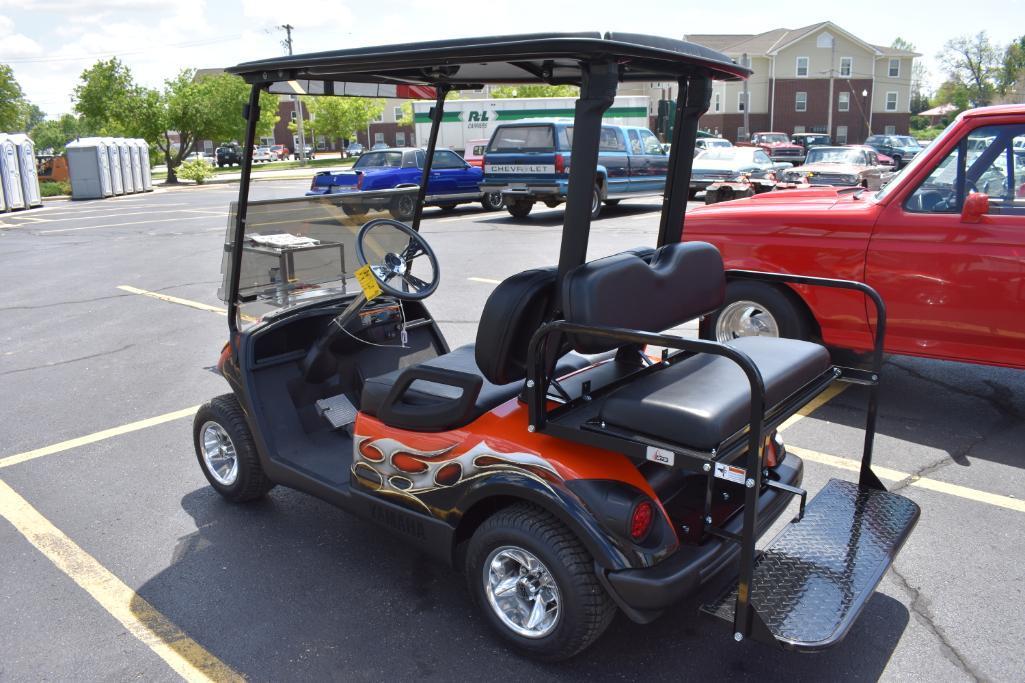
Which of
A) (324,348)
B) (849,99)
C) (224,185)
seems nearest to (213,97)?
(224,185)

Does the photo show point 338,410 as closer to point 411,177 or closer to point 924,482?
point 924,482

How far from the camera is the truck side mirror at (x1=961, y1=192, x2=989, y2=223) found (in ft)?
16.1

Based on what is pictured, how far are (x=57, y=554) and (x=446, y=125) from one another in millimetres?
25142

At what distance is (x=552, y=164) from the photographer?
626 inches

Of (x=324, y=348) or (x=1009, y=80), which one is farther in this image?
(x=1009, y=80)

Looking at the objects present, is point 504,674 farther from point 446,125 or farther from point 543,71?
point 446,125

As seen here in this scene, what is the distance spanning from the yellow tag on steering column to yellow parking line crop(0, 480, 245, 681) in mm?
1564

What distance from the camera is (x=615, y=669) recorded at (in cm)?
294

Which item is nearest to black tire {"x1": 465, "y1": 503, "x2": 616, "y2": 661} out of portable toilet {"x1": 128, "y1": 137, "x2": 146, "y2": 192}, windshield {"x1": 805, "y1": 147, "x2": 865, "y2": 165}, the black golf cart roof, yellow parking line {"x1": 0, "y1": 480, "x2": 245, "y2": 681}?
yellow parking line {"x1": 0, "y1": 480, "x2": 245, "y2": 681}

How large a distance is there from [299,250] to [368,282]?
2.42ft

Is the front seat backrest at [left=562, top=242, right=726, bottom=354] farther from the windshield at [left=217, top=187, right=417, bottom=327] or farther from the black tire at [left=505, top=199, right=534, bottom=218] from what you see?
the black tire at [left=505, top=199, right=534, bottom=218]

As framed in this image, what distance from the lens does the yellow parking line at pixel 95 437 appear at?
5098mm

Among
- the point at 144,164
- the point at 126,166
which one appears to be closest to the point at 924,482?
the point at 126,166

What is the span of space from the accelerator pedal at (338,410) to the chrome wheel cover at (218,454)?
0.49 meters
